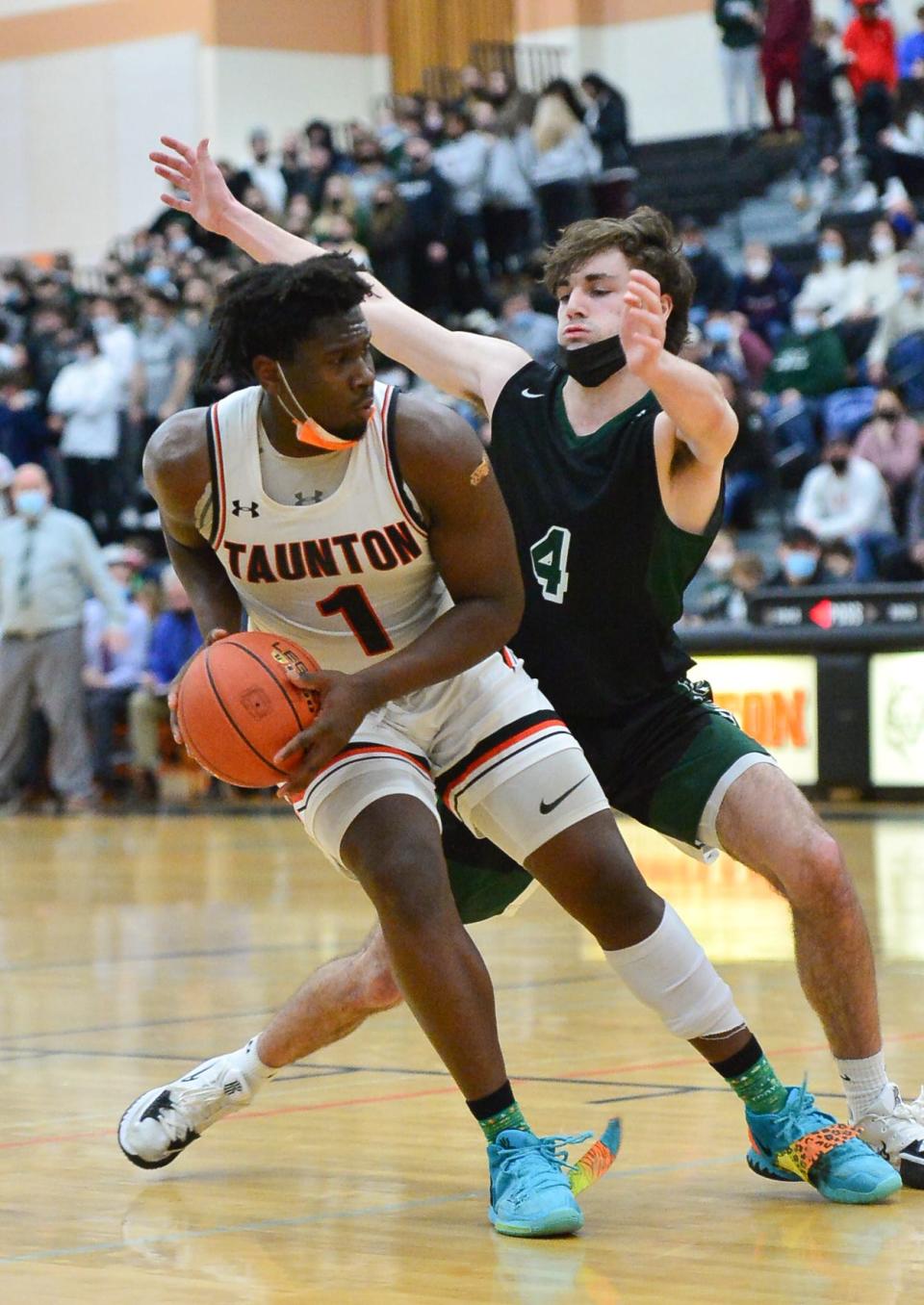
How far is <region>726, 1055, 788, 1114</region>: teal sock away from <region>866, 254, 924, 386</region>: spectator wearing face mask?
38.5ft

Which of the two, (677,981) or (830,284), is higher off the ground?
(830,284)

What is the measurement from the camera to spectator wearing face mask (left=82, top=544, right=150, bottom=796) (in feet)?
55.0

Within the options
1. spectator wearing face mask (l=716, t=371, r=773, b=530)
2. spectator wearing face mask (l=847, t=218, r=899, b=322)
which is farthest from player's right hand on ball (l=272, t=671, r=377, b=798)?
spectator wearing face mask (l=847, t=218, r=899, b=322)

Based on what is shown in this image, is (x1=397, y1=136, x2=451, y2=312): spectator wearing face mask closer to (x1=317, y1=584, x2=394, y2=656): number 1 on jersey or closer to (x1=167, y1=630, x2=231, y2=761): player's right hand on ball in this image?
(x1=317, y1=584, x2=394, y2=656): number 1 on jersey

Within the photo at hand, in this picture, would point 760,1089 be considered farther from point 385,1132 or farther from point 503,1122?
point 385,1132

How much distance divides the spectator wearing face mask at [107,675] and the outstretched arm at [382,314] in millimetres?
11427

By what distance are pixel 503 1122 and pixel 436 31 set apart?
2574cm

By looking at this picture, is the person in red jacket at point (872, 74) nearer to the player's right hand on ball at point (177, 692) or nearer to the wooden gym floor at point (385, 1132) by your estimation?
the wooden gym floor at point (385, 1132)

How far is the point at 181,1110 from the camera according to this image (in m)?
4.86

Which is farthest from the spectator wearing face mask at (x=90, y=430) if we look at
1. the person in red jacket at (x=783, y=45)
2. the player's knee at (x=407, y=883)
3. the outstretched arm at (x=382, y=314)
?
the player's knee at (x=407, y=883)

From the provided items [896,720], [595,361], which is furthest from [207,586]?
[896,720]

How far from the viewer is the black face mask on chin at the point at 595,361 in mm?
4988

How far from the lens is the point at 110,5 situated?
28969 mm

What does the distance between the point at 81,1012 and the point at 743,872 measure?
191 inches
